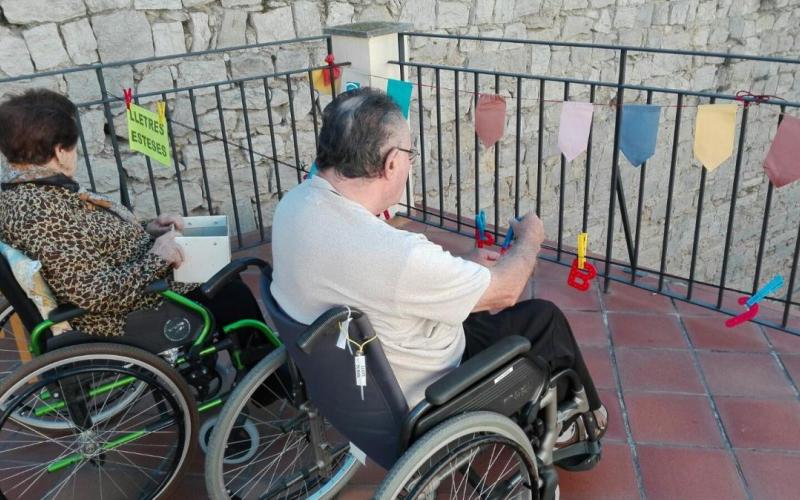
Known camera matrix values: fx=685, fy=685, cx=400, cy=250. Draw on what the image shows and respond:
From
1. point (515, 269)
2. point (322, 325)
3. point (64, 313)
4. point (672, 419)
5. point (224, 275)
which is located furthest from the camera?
point (672, 419)

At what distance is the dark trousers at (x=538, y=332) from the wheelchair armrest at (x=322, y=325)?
0.49 m

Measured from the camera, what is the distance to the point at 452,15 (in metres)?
5.09

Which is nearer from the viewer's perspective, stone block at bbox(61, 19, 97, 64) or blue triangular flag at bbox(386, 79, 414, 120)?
blue triangular flag at bbox(386, 79, 414, 120)

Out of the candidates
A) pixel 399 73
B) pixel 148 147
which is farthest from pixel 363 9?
pixel 148 147

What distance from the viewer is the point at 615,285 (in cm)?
321

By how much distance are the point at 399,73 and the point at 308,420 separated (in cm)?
223

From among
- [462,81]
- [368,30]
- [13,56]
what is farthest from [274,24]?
[462,81]

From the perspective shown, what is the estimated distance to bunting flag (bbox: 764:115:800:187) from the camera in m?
2.27

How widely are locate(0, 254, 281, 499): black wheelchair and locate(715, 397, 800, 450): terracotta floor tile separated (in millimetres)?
1546

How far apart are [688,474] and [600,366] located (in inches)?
23.8

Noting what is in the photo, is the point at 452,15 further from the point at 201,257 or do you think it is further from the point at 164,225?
the point at 201,257

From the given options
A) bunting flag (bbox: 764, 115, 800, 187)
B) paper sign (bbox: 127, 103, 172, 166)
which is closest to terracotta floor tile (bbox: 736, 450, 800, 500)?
bunting flag (bbox: 764, 115, 800, 187)

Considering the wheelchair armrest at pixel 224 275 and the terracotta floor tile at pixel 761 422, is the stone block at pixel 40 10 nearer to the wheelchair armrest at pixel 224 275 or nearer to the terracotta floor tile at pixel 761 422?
the wheelchair armrest at pixel 224 275

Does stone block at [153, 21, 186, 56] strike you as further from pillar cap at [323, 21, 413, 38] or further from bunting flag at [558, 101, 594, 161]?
bunting flag at [558, 101, 594, 161]
